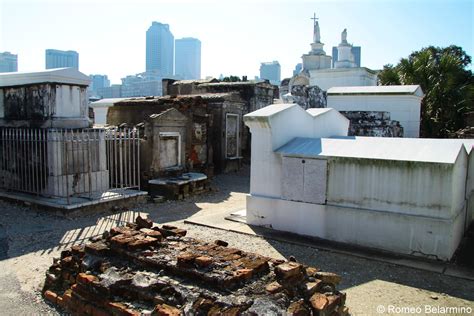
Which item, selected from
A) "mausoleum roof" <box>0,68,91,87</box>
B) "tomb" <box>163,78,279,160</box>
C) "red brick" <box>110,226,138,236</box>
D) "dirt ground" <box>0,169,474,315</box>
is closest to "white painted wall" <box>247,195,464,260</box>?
"dirt ground" <box>0,169,474,315</box>

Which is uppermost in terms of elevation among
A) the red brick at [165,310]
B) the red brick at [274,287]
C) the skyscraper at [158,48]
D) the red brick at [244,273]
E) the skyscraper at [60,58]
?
the skyscraper at [158,48]

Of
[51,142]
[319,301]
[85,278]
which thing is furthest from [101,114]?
[319,301]

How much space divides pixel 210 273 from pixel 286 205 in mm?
3833

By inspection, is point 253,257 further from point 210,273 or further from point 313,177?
point 313,177

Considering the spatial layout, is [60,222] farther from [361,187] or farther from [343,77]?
[343,77]

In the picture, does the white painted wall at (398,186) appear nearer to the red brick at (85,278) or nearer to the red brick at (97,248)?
the red brick at (97,248)

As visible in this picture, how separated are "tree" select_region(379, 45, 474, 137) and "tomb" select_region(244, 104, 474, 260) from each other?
934 centimetres

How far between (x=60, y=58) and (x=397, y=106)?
109 metres

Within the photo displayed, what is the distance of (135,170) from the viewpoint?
38.2 ft

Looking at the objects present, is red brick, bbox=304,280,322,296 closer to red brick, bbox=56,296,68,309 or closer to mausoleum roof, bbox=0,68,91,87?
red brick, bbox=56,296,68,309

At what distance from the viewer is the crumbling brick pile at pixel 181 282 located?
3.79 meters

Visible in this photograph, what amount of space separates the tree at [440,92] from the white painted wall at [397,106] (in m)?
2.21

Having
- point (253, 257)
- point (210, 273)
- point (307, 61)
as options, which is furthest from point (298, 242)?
point (307, 61)

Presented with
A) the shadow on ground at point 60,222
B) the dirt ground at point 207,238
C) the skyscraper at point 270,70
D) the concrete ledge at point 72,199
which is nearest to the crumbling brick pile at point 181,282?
the dirt ground at point 207,238
